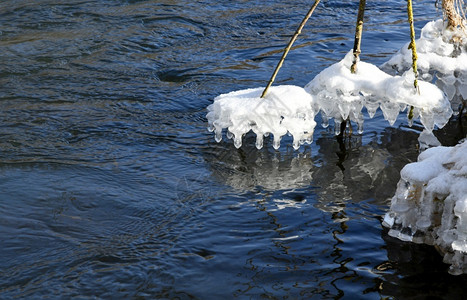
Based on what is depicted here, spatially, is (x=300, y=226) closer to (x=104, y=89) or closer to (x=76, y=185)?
(x=76, y=185)

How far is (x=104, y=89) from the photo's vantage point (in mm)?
7621

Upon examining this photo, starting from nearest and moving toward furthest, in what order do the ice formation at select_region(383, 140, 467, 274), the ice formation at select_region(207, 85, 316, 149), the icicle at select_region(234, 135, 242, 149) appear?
the ice formation at select_region(383, 140, 467, 274), the ice formation at select_region(207, 85, 316, 149), the icicle at select_region(234, 135, 242, 149)

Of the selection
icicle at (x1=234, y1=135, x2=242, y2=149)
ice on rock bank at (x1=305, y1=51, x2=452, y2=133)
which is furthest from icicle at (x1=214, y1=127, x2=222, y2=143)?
ice on rock bank at (x1=305, y1=51, x2=452, y2=133)

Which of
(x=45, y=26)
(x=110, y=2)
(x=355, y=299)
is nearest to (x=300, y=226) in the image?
(x=355, y=299)

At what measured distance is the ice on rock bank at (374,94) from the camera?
5.38 m

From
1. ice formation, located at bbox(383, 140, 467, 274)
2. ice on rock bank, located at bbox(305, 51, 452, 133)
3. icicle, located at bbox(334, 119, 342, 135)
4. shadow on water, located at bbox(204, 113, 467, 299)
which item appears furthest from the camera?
icicle, located at bbox(334, 119, 342, 135)

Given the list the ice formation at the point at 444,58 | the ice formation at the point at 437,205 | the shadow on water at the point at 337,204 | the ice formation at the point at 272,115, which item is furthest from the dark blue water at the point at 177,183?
the ice formation at the point at 444,58

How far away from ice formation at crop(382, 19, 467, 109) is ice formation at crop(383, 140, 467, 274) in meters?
1.82

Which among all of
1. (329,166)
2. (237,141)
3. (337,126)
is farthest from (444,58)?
(237,141)

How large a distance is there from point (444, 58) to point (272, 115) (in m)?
1.84

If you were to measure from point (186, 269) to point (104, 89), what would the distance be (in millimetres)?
3845

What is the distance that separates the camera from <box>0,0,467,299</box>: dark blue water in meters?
4.20

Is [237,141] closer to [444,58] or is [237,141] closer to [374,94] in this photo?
[374,94]

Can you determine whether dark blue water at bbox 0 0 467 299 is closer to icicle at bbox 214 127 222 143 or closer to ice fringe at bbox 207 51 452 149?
icicle at bbox 214 127 222 143
